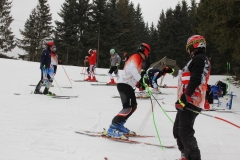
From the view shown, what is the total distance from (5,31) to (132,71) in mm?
45403

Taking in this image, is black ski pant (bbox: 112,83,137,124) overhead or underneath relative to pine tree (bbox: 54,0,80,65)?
underneath

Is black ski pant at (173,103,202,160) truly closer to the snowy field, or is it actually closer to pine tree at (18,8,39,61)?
the snowy field

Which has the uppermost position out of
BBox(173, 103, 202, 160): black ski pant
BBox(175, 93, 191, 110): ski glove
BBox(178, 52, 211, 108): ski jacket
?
BBox(178, 52, 211, 108): ski jacket

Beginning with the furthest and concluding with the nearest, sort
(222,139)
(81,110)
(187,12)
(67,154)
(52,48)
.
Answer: (187,12), (52,48), (81,110), (222,139), (67,154)

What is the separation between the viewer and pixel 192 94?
3.71 meters

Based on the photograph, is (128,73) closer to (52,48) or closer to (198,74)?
(198,74)

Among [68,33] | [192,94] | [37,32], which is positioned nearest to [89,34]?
[68,33]

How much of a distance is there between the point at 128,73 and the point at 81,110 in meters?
3.24

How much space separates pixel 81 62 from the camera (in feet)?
139

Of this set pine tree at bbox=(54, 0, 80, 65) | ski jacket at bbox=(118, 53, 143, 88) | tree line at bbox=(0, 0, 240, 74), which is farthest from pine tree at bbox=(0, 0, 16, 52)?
ski jacket at bbox=(118, 53, 143, 88)

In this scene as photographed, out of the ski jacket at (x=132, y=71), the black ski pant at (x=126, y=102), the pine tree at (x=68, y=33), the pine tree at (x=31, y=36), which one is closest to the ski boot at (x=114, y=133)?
the black ski pant at (x=126, y=102)

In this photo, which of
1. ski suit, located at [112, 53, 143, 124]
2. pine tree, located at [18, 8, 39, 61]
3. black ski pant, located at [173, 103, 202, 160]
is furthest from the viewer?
pine tree, located at [18, 8, 39, 61]

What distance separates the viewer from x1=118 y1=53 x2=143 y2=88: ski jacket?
500 cm

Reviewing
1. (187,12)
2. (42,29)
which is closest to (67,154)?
→ (42,29)
